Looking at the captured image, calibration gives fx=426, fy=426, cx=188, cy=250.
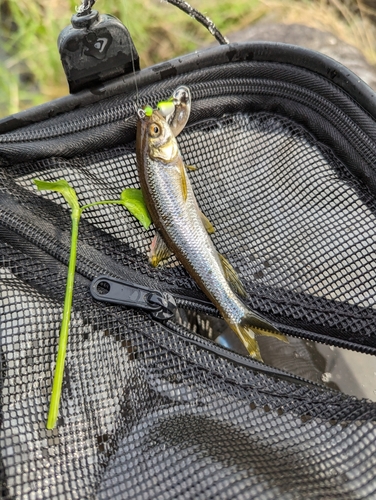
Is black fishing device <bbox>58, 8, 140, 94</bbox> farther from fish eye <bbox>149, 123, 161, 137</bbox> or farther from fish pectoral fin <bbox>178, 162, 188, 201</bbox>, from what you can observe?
fish pectoral fin <bbox>178, 162, 188, 201</bbox>

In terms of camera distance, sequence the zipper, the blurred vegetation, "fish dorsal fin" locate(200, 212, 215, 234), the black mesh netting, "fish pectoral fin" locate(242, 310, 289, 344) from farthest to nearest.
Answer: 1. the blurred vegetation
2. "fish dorsal fin" locate(200, 212, 215, 234)
3. "fish pectoral fin" locate(242, 310, 289, 344)
4. the zipper
5. the black mesh netting

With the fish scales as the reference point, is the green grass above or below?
below

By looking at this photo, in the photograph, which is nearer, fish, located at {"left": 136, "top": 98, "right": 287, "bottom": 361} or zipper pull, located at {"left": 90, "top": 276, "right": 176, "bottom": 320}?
zipper pull, located at {"left": 90, "top": 276, "right": 176, "bottom": 320}

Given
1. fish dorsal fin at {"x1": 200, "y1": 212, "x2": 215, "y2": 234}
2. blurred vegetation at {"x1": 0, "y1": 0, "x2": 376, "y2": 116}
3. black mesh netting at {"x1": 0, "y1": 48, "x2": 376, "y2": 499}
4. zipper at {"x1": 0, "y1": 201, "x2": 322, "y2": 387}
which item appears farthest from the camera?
blurred vegetation at {"x1": 0, "y1": 0, "x2": 376, "y2": 116}

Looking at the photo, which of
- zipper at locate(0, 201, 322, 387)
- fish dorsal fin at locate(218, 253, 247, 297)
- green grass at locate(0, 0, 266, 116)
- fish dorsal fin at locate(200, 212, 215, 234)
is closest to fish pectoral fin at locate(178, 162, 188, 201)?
fish dorsal fin at locate(200, 212, 215, 234)

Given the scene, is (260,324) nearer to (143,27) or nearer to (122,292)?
(122,292)

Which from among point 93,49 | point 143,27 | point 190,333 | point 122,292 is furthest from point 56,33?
point 190,333
